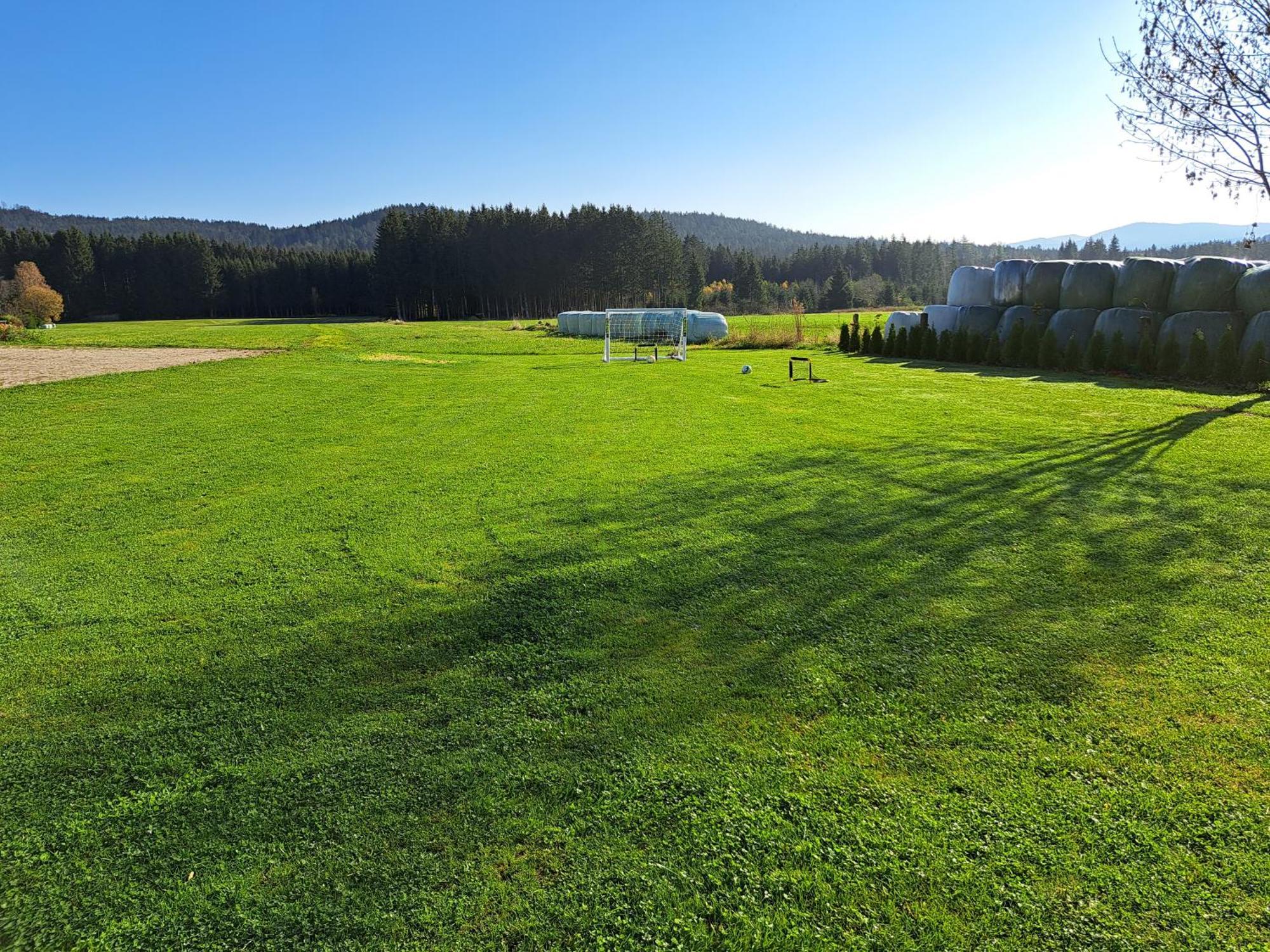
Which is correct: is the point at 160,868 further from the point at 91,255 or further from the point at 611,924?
the point at 91,255

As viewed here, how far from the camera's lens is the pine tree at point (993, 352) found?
1790 centimetres

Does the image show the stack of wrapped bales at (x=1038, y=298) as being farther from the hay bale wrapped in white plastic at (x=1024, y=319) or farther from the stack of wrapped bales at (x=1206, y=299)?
the stack of wrapped bales at (x=1206, y=299)

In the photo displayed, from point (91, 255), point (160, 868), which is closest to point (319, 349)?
point (160, 868)

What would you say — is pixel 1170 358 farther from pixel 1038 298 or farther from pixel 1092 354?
pixel 1038 298

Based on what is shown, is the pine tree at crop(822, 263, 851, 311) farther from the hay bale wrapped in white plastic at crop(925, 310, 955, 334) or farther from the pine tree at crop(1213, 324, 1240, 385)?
the pine tree at crop(1213, 324, 1240, 385)

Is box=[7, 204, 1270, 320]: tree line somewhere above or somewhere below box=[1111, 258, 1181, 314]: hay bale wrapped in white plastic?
above

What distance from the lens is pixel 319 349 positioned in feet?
84.8

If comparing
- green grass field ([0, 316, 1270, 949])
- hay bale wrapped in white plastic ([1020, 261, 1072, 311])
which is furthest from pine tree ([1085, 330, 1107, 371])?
green grass field ([0, 316, 1270, 949])

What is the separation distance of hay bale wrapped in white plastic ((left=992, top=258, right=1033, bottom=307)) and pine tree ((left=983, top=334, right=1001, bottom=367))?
1345mm

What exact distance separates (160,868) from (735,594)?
303cm

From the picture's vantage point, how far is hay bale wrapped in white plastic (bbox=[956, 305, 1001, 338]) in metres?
18.6

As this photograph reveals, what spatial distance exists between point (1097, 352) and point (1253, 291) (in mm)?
2870

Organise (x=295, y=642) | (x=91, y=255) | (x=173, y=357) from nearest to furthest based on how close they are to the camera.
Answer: (x=295, y=642) → (x=173, y=357) → (x=91, y=255)

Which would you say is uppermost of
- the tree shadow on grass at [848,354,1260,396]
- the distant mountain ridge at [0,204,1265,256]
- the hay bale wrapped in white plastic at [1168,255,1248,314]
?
the distant mountain ridge at [0,204,1265,256]
